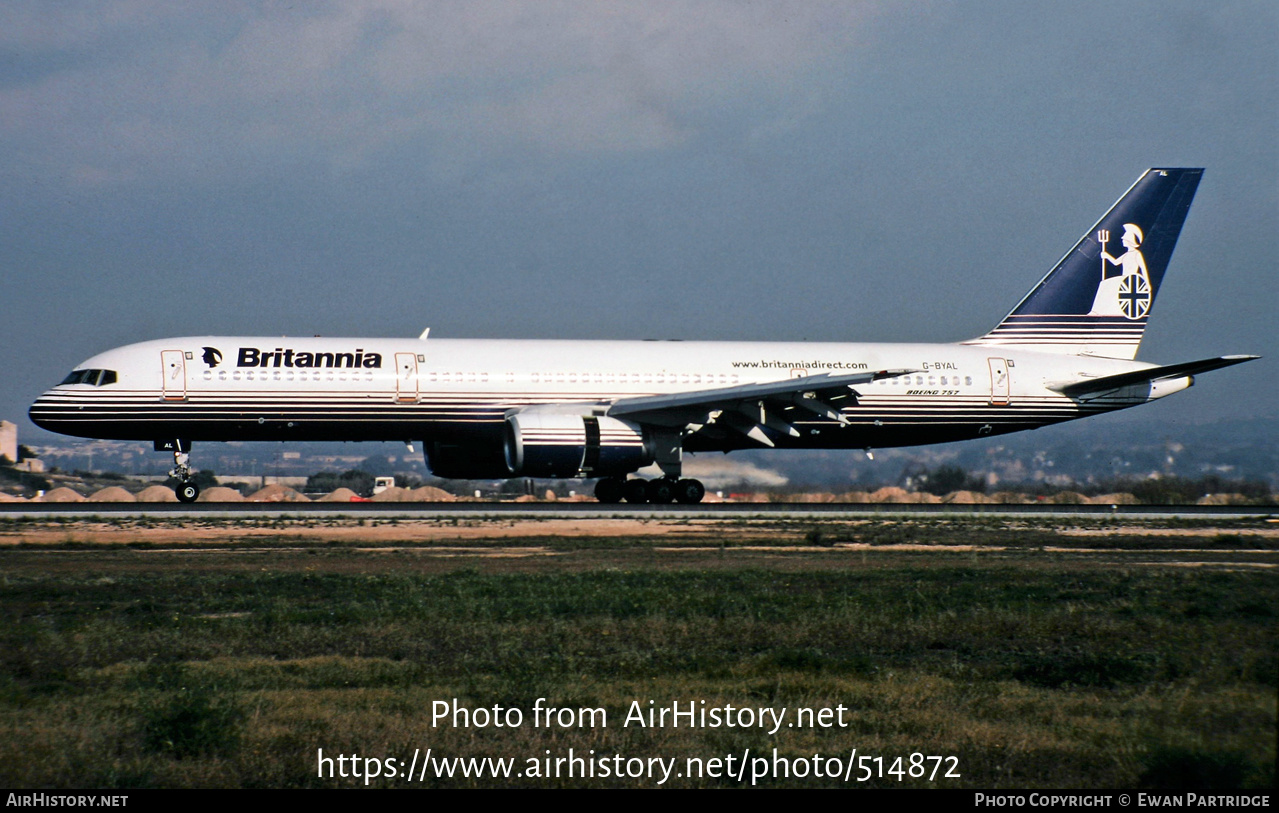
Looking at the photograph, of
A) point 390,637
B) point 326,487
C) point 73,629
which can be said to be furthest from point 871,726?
point 326,487

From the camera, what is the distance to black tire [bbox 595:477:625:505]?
31.6m

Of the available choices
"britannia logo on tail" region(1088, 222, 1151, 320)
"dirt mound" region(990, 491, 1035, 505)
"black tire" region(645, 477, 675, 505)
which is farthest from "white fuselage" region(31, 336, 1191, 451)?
"dirt mound" region(990, 491, 1035, 505)

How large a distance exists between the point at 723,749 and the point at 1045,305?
3147 centimetres

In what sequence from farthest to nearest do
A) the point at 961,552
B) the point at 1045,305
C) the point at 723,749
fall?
the point at 1045,305 → the point at 961,552 → the point at 723,749

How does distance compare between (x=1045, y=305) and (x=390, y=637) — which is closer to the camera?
(x=390, y=637)

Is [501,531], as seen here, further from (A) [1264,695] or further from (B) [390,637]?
(A) [1264,695]

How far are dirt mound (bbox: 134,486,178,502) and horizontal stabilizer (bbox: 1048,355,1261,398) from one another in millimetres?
28691

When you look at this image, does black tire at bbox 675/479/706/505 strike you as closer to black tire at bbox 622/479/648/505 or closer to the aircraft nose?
black tire at bbox 622/479/648/505

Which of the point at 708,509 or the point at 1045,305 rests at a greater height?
the point at 1045,305

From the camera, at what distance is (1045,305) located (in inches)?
1395

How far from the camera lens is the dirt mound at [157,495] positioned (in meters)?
37.9

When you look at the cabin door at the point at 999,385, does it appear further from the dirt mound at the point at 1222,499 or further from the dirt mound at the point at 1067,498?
the dirt mound at the point at 1222,499

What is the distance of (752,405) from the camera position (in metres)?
29.8

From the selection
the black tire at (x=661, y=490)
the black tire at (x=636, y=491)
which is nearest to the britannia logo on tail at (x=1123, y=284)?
the black tire at (x=661, y=490)
